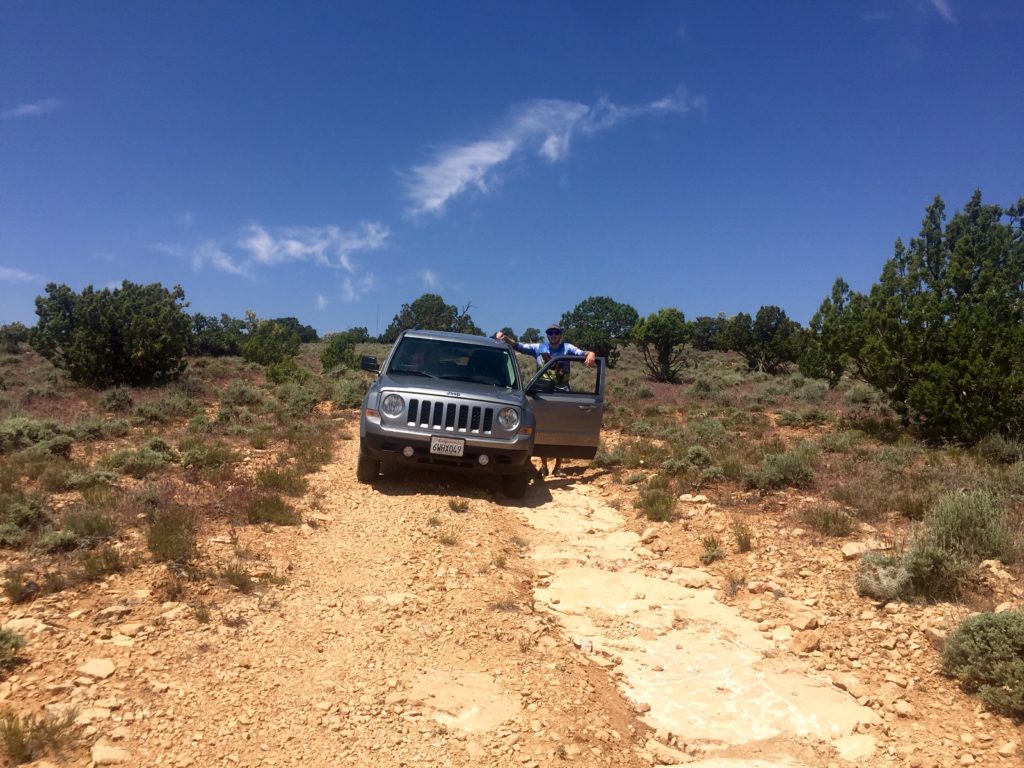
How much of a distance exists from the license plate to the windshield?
48.5 inches

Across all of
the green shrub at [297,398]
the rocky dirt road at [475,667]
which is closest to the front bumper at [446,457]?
the rocky dirt road at [475,667]

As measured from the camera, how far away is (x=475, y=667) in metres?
4.06

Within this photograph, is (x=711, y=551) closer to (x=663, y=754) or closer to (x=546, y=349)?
(x=663, y=754)

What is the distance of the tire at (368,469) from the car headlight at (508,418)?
165 centimetres

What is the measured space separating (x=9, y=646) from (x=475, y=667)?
2480 mm

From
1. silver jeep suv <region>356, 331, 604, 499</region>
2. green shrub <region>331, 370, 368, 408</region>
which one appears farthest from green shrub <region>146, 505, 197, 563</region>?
green shrub <region>331, 370, 368, 408</region>

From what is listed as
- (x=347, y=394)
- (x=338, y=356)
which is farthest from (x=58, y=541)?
(x=338, y=356)

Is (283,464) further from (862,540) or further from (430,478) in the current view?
(862,540)

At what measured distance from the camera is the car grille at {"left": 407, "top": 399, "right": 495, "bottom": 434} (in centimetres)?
776

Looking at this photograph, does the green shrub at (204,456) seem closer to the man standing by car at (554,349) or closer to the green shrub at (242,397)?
the man standing by car at (554,349)

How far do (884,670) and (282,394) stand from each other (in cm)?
1516

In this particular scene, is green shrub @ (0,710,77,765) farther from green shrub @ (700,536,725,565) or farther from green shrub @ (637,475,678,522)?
green shrub @ (637,475,678,522)

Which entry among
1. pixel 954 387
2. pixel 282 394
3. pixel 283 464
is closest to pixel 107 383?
pixel 282 394

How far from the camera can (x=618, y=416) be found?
16.2 meters
